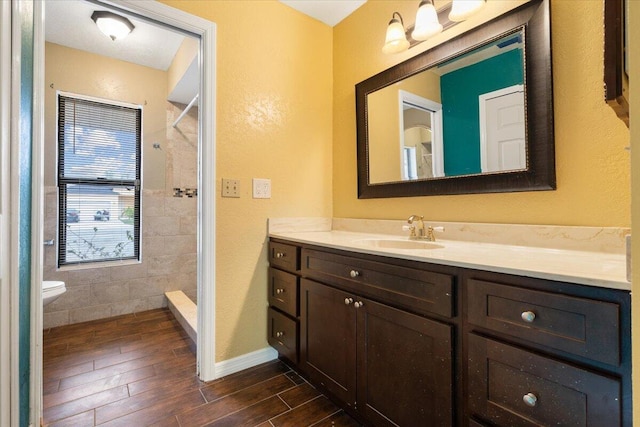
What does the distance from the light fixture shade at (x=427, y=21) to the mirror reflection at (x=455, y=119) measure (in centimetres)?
17

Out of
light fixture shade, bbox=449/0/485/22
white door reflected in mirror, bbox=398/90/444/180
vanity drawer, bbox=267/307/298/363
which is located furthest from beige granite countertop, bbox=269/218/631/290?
light fixture shade, bbox=449/0/485/22

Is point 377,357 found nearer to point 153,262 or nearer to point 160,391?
point 160,391

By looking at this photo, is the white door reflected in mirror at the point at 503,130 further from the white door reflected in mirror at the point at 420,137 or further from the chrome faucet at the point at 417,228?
the chrome faucet at the point at 417,228

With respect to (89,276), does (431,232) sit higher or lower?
higher

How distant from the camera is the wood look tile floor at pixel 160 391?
4.45 ft

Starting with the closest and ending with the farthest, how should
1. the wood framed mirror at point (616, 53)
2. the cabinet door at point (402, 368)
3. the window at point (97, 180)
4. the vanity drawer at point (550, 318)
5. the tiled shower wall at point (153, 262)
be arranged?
the wood framed mirror at point (616, 53) → the vanity drawer at point (550, 318) → the cabinet door at point (402, 368) → the tiled shower wall at point (153, 262) → the window at point (97, 180)

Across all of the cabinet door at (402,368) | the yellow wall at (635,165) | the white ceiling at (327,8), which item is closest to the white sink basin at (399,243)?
the cabinet door at (402,368)

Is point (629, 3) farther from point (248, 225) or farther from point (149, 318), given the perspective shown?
point (149, 318)

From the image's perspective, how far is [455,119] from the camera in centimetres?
149

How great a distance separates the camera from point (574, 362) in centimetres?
69

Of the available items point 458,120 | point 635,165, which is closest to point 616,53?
point 635,165

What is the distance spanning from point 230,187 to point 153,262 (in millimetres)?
1767

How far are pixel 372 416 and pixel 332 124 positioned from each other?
1.86m

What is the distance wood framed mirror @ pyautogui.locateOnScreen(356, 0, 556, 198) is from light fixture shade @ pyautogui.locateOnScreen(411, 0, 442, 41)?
0.31ft
